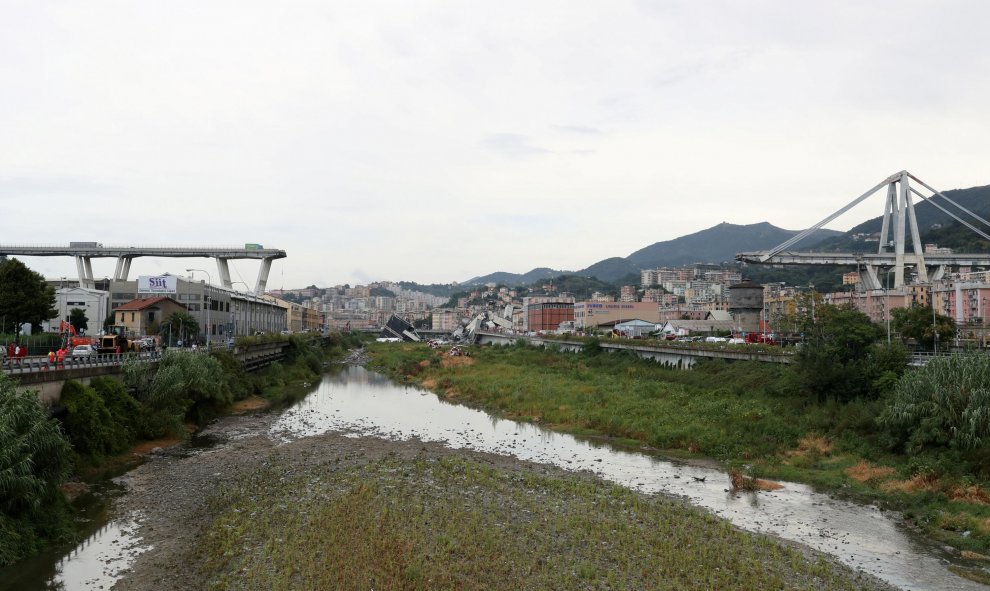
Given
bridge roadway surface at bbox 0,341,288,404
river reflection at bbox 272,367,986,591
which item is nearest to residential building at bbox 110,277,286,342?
river reflection at bbox 272,367,986,591

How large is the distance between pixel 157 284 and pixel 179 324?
708 inches

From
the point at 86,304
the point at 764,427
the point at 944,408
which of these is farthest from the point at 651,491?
the point at 86,304

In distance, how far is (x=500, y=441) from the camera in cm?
3969

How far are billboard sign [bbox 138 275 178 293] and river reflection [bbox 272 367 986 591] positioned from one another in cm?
4319

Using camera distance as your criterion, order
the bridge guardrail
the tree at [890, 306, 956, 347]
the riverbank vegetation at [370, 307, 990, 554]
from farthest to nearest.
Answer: the tree at [890, 306, 956, 347]
the bridge guardrail
the riverbank vegetation at [370, 307, 990, 554]

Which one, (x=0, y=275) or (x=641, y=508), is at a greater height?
(x=0, y=275)

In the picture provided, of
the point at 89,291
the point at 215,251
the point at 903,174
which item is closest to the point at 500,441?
the point at 89,291

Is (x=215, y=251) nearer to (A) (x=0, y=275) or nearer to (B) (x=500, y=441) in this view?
(A) (x=0, y=275)

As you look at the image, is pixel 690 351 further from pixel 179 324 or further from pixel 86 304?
pixel 86 304

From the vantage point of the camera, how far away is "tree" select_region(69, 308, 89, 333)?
83.8 meters

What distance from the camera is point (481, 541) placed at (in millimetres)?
19734

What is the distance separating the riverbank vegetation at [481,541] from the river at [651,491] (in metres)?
1.70

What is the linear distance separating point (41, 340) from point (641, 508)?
53.3 m

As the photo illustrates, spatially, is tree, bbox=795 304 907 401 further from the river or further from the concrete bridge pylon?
the concrete bridge pylon
